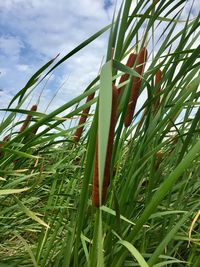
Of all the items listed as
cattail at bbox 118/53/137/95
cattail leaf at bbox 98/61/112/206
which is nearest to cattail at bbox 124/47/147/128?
cattail at bbox 118/53/137/95

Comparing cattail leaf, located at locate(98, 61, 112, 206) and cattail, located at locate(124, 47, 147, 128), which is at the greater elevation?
cattail, located at locate(124, 47, 147, 128)

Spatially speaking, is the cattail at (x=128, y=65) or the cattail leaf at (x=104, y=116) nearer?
the cattail leaf at (x=104, y=116)

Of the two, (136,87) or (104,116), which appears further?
(136,87)

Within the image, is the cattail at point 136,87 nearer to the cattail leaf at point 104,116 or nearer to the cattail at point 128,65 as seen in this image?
the cattail at point 128,65

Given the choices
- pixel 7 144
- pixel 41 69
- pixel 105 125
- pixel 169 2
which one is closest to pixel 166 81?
pixel 169 2

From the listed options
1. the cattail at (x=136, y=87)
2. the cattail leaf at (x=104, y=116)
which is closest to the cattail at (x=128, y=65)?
the cattail at (x=136, y=87)

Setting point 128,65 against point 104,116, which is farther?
point 128,65

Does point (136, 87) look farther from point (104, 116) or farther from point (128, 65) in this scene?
point (104, 116)

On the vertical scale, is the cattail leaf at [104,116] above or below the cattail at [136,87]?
below

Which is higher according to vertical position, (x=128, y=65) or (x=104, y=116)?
(x=128, y=65)

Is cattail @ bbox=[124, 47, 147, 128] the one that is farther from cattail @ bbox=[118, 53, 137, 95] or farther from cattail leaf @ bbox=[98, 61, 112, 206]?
cattail leaf @ bbox=[98, 61, 112, 206]

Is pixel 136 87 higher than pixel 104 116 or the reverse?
higher

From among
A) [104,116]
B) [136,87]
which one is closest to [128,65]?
[136,87]
